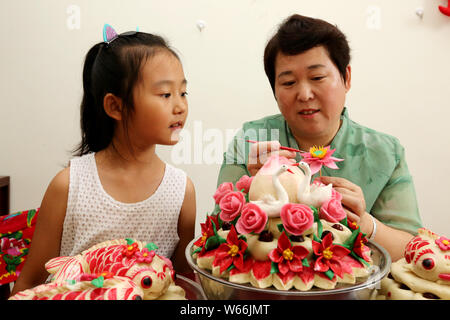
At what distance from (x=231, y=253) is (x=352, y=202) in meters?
0.32

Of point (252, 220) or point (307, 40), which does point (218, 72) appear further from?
point (252, 220)

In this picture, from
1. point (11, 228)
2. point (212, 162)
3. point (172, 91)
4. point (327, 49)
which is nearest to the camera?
point (172, 91)

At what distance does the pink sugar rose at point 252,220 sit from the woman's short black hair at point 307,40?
516 millimetres

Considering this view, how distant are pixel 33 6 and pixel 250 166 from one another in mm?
954

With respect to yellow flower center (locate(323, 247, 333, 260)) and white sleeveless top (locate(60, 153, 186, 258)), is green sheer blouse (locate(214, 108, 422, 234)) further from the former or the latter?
yellow flower center (locate(323, 247, 333, 260))

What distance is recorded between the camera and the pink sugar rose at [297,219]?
47 cm

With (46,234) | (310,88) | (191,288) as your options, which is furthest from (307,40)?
(46,234)

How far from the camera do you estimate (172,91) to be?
79 cm

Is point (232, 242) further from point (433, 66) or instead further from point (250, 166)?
point (433, 66)

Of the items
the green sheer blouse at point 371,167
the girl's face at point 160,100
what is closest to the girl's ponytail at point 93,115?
the girl's face at point 160,100

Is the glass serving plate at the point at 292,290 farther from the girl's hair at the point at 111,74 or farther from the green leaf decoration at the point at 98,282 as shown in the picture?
the girl's hair at the point at 111,74

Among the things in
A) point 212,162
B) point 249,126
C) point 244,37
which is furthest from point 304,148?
point 244,37

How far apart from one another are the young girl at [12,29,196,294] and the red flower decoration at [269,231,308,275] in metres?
0.41

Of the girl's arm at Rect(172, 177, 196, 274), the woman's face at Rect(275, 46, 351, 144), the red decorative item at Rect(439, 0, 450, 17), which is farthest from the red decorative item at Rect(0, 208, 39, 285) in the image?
the red decorative item at Rect(439, 0, 450, 17)
